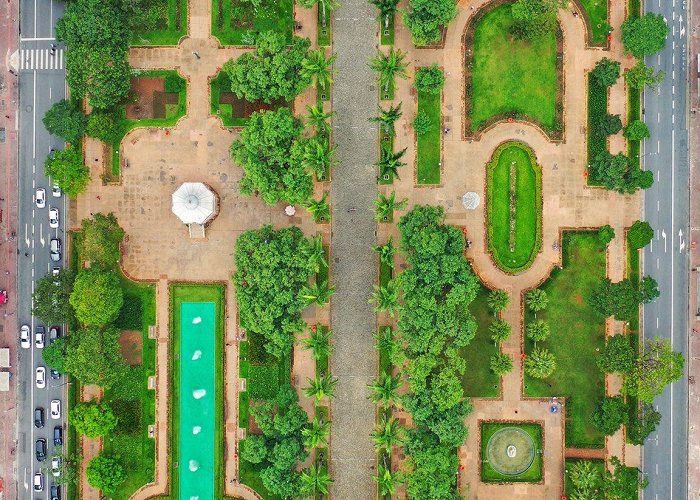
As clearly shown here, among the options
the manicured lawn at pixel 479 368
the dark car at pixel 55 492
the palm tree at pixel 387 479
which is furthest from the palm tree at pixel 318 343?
the dark car at pixel 55 492

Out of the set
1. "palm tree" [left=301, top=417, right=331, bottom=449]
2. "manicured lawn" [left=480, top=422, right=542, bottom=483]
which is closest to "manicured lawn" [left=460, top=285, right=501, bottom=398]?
"manicured lawn" [left=480, top=422, right=542, bottom=483]

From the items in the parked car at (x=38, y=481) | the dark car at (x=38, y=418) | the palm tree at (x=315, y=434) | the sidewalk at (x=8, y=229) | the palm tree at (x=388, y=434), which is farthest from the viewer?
the sidewalk at (x=8, y=229)

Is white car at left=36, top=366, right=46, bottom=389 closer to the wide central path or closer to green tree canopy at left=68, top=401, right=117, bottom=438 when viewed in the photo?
green tree canopy at left=68, top=401, right=117, bottom=438

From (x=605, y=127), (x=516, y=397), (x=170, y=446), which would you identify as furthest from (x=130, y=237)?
(x=605, y=127)

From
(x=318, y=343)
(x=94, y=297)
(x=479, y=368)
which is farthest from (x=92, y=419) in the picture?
(x=479, y=368)

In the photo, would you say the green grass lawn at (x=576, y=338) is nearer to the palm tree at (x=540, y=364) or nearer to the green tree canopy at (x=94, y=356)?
the palm tree at (x=540, y=364)

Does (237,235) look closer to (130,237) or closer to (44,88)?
(130,237)
